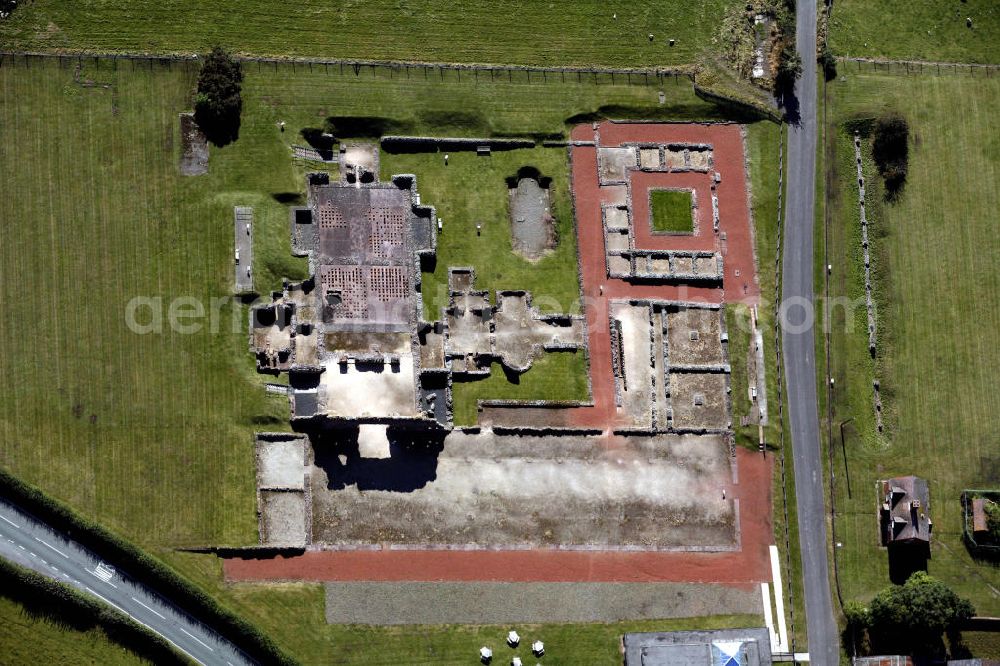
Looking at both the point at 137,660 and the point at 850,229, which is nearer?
the point at 137,660

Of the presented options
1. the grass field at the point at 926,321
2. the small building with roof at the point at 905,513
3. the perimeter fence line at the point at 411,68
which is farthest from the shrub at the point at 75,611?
the small building with roof at the point at 905,513

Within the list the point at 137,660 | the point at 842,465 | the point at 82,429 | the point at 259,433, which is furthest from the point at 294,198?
the point at 842,465

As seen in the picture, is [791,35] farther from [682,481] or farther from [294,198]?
[294,198]

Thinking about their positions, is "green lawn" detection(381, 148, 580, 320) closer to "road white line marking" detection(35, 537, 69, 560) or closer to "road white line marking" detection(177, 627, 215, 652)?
"road white line marking" detection(177, 627, 215, 652)

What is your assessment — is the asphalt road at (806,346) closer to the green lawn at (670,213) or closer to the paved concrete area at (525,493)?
the paved concrete area at (525,493)

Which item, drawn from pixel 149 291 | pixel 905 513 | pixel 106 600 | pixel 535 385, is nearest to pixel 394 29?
pixel 149 291

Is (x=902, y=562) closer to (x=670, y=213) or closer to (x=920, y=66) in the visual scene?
(x=670, y=213)
